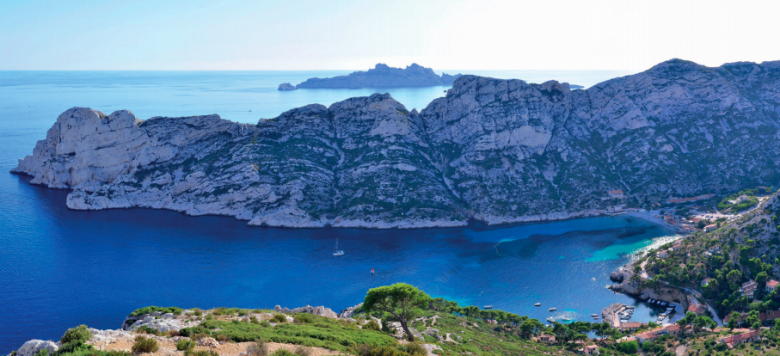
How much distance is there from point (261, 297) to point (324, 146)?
6111 centimetres

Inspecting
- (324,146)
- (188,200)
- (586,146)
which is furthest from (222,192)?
(586,146)

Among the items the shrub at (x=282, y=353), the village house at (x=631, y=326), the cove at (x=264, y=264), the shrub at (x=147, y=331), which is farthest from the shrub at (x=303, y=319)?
the village house at (x=631, y=326)

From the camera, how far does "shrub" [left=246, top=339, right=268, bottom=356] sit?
26.2 metres

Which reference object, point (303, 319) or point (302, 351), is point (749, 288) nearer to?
point (303, 319)

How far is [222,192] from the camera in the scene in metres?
113

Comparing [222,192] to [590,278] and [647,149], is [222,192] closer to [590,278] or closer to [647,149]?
[590,278]

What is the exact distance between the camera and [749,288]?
6512 centimetres

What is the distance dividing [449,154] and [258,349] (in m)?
105

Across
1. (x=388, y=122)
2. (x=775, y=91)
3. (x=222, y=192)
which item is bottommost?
(x=222, y=192)

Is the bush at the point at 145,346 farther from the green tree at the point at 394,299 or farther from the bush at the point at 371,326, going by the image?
the green tree at the point at 394,299

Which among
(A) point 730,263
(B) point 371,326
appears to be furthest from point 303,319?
(A) point 730,263

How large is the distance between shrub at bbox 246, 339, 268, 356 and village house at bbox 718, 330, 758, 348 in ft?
174

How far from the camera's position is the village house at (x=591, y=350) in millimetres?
54619

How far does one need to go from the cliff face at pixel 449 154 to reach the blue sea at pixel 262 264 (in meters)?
6.33
